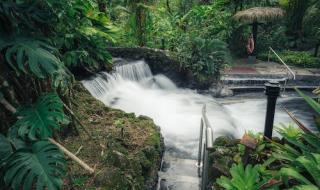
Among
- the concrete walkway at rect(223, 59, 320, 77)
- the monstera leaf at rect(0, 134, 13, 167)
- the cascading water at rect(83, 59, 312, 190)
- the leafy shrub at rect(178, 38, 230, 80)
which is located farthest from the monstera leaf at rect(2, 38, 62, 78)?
the concrete walkway at rect(223, 59, 320, 77)

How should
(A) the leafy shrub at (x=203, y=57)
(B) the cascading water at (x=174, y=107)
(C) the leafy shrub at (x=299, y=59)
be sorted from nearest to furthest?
(B) the cascading water at (x=174, y=107) → (A) the leafy shrub at (x=203, y=57) → (C) the leafy shrub at (x=299, y=59)

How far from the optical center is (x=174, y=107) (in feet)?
32.7

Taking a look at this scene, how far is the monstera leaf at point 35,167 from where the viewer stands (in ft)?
9.70

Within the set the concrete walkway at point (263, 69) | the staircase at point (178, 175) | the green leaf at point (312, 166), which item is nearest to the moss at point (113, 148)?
the staircase at point (178, 175)

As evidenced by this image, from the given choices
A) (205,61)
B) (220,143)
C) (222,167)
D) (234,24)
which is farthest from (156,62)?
(222,167)

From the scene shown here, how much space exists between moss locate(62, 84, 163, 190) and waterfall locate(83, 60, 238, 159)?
149 cm

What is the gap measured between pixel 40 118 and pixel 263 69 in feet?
39.2

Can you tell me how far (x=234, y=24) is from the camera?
16.0 metres

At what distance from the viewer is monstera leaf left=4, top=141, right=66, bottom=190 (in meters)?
2.96

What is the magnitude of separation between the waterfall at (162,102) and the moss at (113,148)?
149 centimetres

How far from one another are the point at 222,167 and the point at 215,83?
8125 millimetres

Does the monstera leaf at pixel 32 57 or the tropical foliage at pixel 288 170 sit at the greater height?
the monstera leaf at pixel 32 57

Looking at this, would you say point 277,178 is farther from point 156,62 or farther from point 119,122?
point 156,62

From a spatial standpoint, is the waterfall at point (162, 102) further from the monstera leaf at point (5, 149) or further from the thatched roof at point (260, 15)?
Result: the thatched roof at point (260, 15)
